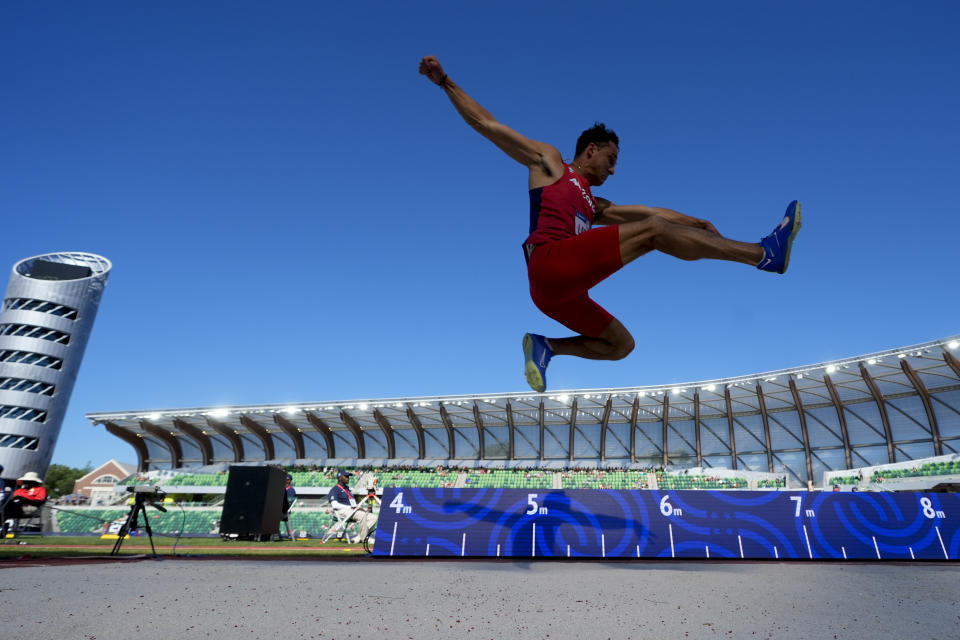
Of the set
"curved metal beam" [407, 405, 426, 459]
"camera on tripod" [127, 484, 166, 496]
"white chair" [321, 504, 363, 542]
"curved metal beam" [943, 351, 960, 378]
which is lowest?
"white chair" [321, 504, 363, 542]

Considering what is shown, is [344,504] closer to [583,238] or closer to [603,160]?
[603,160]

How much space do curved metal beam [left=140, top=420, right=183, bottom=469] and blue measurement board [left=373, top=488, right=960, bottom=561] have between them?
50462 millimetres

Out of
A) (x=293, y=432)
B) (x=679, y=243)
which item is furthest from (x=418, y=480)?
(x=679, y=243)

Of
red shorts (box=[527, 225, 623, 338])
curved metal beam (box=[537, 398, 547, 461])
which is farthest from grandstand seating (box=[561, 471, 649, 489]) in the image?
red shorts (box=[527, 225, 623, 338])

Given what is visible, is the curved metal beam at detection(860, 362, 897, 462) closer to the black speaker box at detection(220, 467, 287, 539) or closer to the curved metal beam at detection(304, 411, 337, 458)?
the black speaker box at detection(220, 467, 287, 539)

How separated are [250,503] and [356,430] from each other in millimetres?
37153

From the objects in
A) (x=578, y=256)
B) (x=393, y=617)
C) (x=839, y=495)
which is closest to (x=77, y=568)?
(x=393, y=617)

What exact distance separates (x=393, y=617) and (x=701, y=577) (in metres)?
3.81

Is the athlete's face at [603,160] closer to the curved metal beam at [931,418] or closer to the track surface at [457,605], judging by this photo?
the track surface at [457,605]

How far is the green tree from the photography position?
84688mm

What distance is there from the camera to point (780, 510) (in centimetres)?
882

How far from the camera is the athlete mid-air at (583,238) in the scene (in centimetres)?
359

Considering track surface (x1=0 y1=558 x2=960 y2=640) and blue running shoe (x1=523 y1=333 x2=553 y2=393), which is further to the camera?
blue running shoe (x1=523 y1=333 x2=553 y2=393)

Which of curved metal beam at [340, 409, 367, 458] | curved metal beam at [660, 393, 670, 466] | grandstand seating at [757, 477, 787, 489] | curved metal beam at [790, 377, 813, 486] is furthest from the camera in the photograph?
curved metal beam at [340, 409, 367, 458]
